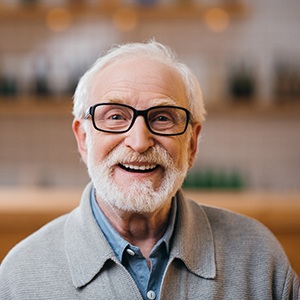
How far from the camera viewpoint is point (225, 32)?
4426 mm

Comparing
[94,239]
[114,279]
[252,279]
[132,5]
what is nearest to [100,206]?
[94,239]

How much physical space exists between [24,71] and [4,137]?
51 cm

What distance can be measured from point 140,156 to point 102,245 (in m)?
0.25

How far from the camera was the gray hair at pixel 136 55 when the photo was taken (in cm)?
166

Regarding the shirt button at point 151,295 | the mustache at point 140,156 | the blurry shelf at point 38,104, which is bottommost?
the shirt button at point 151,295

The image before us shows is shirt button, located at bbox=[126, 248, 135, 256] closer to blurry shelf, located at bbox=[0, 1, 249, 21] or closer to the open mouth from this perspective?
the open mouth

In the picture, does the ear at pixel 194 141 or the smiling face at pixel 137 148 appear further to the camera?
the ear at pixel 194 141

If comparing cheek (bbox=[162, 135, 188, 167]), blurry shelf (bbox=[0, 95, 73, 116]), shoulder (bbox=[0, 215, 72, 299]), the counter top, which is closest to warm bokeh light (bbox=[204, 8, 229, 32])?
blurry shelf (bbox=[0, 95, 73, 116])

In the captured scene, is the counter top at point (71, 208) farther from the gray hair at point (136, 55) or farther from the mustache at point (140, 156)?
the mustache at point (140, 156)

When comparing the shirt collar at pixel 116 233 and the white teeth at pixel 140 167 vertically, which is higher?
the white teeth at pixel 140 167

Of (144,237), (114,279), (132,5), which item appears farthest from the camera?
(132,5)

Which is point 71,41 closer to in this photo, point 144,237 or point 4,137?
point 4,137

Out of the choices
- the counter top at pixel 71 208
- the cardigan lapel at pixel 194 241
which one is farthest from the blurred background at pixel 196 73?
the cardigan lapel at pixel 194 241

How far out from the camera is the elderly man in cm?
158
